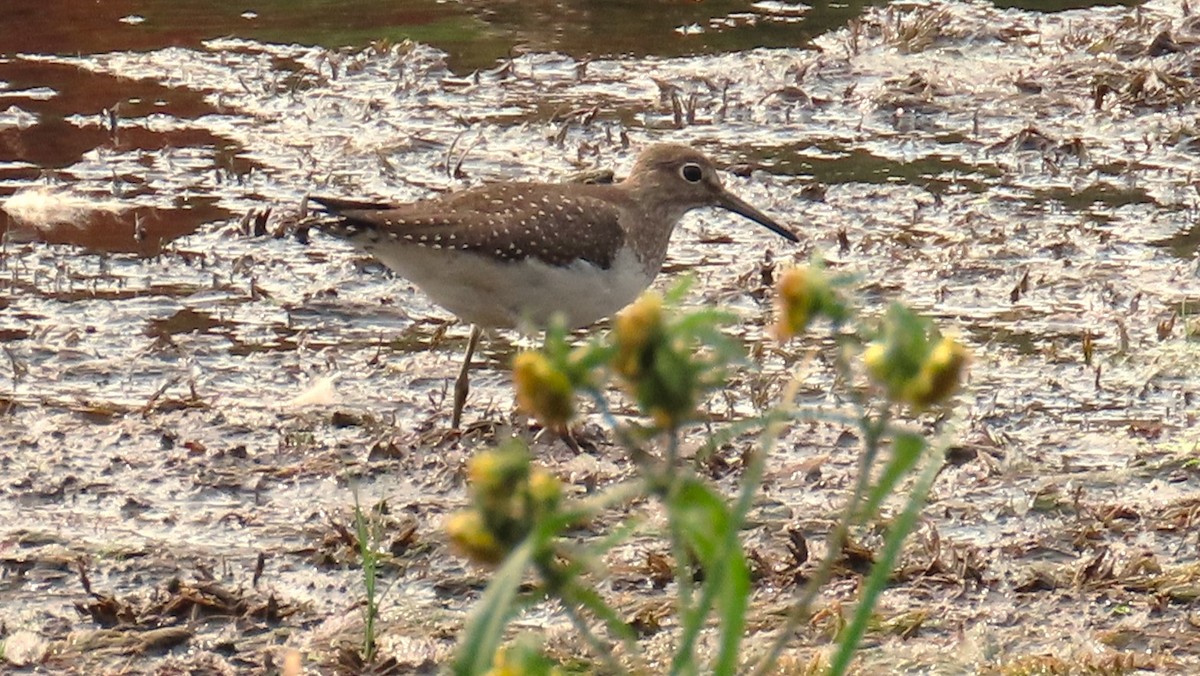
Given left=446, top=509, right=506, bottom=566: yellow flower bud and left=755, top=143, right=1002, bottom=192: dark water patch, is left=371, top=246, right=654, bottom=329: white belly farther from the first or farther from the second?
left=446, top=509, right=506, bottom=566: yellow flower bud

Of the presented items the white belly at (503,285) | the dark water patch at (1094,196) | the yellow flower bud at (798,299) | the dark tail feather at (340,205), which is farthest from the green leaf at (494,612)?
the dark water patch at (1094,196)

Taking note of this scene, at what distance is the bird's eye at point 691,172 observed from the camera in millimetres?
7551

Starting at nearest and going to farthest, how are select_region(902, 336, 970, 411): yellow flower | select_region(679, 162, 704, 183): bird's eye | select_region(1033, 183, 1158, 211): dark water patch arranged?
select_region(902, 336, 970, 411): yellow flower → select_region(679, 162, 704, 183): bird's eye → select_region(1033, 183, 1158, 211): dark water patch

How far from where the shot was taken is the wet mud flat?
518 centimetres

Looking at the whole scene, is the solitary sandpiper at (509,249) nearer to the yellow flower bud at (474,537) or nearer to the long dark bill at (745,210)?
the long dark bill at (745,210)

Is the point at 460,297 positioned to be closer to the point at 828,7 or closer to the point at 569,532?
the point at 569,532

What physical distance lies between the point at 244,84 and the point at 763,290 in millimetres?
4016

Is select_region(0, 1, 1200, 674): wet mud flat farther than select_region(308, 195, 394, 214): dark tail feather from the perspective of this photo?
No

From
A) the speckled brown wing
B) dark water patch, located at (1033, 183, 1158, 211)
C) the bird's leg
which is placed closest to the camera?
the speckled brown wing

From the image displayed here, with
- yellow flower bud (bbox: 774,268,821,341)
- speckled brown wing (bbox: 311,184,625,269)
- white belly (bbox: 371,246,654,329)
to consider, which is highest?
yellow flower bud (bbox: 774,268,821,341)

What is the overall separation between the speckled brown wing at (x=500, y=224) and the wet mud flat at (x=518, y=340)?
60 cm

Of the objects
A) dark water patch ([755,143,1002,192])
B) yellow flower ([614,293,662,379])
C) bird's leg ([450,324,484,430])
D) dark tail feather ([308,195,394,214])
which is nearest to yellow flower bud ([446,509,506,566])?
yellow flower ([614,293,662,379])

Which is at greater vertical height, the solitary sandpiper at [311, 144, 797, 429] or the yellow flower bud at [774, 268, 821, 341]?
the yellow flower bud at [774, 268, 821, 341]

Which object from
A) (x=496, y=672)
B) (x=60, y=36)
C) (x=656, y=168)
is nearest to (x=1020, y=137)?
(x=656, y=168)
